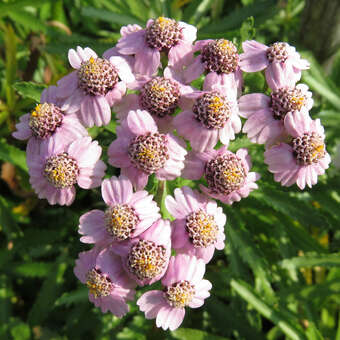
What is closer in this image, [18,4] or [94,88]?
[94,88]

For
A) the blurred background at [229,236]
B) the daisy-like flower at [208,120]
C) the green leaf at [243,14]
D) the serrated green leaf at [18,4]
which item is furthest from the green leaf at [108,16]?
the daisy-like flower at [208,120]

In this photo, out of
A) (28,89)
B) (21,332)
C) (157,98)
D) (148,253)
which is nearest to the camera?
(148,253)

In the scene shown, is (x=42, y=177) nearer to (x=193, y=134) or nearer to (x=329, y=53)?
Result: (x=193, y=134)

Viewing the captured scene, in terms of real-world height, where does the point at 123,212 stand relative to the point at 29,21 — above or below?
above

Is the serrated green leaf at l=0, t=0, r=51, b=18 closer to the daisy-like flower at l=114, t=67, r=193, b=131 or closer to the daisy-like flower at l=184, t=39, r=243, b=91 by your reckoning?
the daisy-like flower at l=114, t=67, r=193, b=131

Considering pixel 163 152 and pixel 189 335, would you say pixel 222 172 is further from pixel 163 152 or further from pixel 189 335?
pixel 189 335

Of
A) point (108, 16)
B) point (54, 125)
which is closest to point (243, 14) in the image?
point (108, 16)
